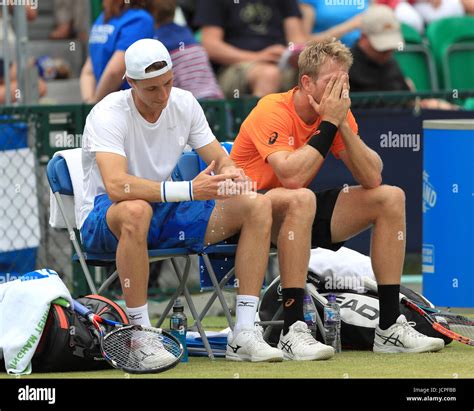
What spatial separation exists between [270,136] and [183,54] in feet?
10.2

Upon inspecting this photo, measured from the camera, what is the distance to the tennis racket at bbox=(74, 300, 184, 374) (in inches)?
244

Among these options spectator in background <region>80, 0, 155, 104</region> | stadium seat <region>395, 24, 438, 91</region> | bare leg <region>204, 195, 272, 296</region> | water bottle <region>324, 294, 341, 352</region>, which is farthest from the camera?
stadium seat <region>395, 24, 438, 91</region>

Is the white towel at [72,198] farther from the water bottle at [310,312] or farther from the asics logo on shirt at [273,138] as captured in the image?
the water bottle at [310,312]

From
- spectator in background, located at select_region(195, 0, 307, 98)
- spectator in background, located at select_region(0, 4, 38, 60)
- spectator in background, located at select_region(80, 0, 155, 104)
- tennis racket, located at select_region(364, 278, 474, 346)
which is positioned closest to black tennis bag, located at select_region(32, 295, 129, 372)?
tennis racket, located at select_region(364, 278, 474, 346)

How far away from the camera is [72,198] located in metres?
7.44

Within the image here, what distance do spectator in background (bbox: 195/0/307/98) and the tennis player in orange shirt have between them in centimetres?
353

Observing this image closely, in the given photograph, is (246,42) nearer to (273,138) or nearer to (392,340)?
(273,138)

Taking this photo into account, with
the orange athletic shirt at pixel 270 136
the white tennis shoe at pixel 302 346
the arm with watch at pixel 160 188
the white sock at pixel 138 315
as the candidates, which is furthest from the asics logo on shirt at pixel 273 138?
the white sock at pixel 138 315

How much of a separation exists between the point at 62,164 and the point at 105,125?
1.97 ft

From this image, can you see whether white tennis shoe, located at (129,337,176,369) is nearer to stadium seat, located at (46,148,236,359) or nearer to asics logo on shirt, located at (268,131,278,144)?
stadium seat, located at (46,148,236,359)

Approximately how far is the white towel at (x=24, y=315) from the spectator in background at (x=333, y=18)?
585cm

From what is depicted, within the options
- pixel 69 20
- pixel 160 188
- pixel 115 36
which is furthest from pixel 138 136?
pixel 69 20

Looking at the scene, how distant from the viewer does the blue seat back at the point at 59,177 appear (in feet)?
23.9
